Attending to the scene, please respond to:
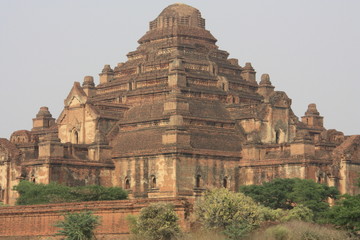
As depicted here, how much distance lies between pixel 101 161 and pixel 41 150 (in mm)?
5224

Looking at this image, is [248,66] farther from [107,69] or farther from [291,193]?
[291,193]

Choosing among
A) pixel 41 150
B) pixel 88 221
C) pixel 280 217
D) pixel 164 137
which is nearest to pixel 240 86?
pixel 164 137

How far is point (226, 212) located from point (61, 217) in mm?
11141

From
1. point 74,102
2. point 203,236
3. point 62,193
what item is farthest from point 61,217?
point 74,102

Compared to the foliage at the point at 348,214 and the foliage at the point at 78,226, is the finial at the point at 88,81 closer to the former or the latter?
the foliage at the point at 78,226

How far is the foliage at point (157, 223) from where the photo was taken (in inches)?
2495

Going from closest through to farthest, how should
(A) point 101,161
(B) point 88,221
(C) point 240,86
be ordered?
1. (B) point 88,221
2. (A) point 101,161
3. (C) point 240,86

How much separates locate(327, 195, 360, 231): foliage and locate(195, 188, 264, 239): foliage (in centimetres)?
458

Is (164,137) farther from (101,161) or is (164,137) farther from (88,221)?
(88,221)

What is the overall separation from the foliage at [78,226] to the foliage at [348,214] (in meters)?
13.9

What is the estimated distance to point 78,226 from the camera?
63.8 meters

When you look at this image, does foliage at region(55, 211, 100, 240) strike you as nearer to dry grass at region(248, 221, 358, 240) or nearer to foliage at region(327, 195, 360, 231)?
dry grass at region(248, 221, 358, 240)

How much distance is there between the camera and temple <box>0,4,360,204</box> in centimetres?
8875

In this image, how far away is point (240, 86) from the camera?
327 ft
